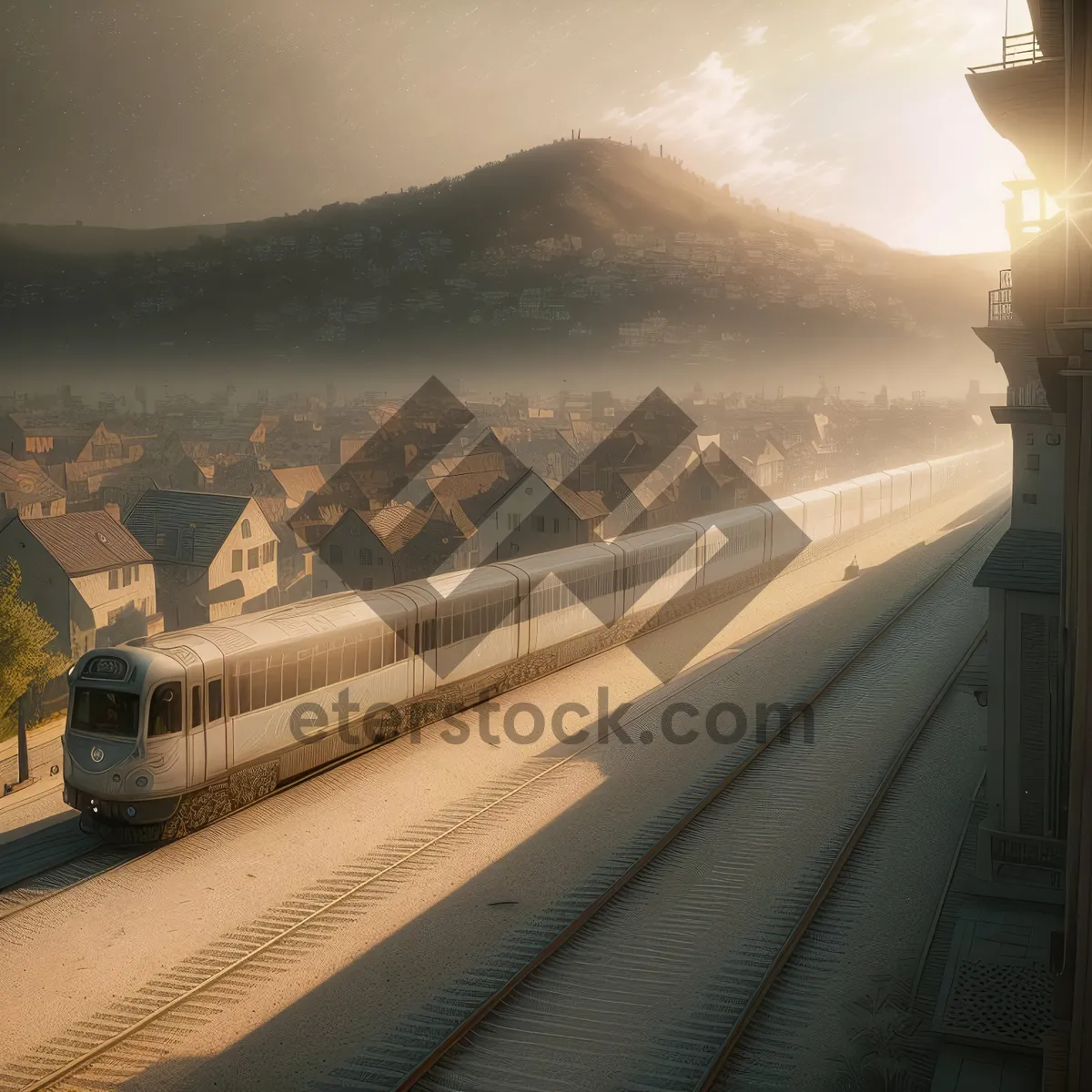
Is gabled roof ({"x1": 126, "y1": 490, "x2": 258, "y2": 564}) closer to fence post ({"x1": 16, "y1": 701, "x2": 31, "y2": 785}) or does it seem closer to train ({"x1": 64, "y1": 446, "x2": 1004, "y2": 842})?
fence post ({"x1": 16, "y1": 701, "x2": 31, "y2": 785})

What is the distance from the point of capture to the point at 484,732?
18078 millimetres

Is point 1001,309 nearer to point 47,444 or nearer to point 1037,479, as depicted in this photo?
point 1037,479

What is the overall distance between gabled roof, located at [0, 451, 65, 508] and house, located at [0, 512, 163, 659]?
54.8ft

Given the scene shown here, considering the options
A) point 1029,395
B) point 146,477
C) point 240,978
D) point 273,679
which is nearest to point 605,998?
point 240,978

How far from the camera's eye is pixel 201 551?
3912 centimetres

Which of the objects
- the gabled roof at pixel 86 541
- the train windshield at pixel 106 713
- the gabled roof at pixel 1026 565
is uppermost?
the gabled roof at pixel 1026 565

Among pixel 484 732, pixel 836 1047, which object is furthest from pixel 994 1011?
pixel 484 732

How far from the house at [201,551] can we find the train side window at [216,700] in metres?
26.3

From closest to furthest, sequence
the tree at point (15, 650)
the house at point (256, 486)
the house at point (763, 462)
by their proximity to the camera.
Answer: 1. the tree at point (15, 650)
2. the house at point (256, 486)
3. the house at point (763, 462)

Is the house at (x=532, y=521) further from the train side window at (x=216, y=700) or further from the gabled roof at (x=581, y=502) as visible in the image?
the train side window at (x=216, y=700)

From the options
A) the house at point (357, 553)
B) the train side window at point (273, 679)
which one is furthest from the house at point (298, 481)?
the train side window at point (273, 679)

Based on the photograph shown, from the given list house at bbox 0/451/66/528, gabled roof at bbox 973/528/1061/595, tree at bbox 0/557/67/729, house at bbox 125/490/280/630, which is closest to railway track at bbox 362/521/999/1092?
gabled roof at bbox 973/528/1061/595

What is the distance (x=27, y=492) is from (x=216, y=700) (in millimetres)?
45956

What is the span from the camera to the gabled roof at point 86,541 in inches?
1367
